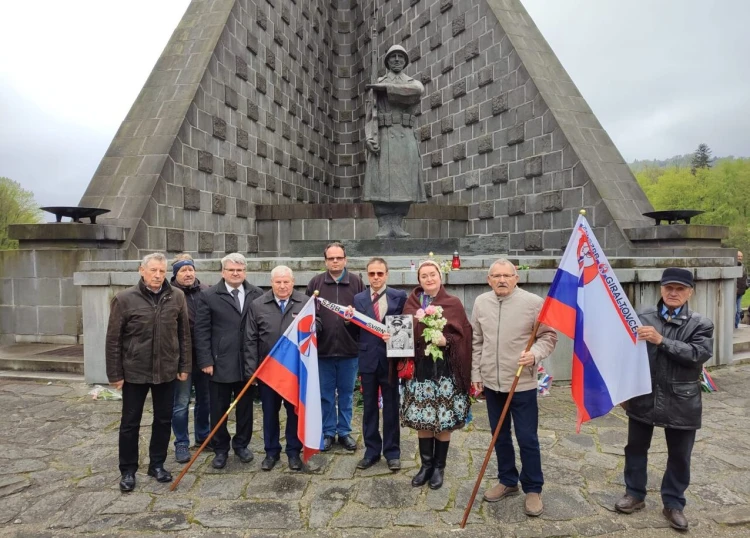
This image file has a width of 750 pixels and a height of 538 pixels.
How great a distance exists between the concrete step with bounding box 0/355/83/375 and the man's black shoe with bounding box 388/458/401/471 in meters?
5.64

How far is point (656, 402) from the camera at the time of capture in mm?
3625

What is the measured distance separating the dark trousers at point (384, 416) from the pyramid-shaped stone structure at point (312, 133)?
6913 millimetres

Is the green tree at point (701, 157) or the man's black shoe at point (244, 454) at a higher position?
the green tree at point (701, 157)

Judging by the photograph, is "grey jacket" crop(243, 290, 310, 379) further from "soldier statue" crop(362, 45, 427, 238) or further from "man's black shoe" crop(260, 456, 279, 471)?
"soldier statue" crop(362, 45, 427, 238)

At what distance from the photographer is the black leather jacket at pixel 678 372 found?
349 cm

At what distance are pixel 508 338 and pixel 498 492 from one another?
1.24 meters

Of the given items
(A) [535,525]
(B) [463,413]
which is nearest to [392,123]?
(B) [463,413]

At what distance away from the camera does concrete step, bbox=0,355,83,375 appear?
25.6 feet

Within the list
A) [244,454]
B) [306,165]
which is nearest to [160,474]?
[244,454]

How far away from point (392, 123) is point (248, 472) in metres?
6.35

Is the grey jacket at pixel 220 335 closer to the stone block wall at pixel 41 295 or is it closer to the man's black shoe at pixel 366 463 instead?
the man's black shoe at pixel 366 463

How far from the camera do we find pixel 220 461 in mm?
4676

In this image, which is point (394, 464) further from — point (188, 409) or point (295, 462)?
point (188, 409)

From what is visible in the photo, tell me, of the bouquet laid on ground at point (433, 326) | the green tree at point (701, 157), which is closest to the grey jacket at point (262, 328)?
the bouquet laid on ground at point (433, 326)
